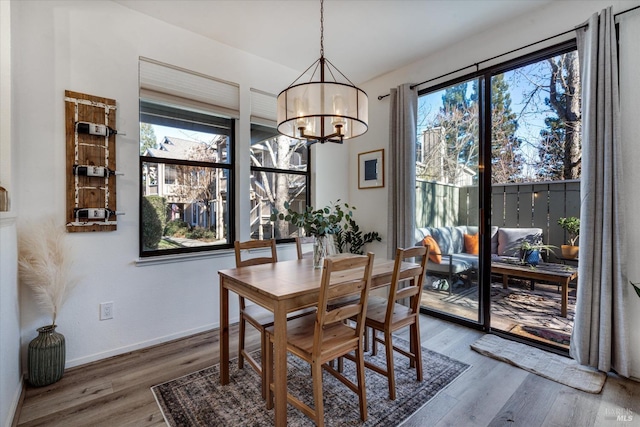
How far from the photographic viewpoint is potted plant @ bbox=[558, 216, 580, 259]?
9.92ft

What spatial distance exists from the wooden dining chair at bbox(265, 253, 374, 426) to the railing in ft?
5.86

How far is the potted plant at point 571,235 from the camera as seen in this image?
302 cm

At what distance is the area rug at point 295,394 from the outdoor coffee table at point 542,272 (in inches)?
56.2

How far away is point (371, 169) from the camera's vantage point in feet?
12.5

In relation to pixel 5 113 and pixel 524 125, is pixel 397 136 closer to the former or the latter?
pixel 524 125

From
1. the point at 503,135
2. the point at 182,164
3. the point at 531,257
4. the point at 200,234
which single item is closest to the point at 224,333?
the point at 200,234

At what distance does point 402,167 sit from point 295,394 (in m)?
2.41

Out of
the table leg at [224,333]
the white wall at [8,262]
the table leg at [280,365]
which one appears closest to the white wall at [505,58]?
the table leg at [224,333]

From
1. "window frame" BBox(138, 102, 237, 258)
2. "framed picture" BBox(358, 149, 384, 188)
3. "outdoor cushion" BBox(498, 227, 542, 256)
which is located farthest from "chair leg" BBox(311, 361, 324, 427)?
"outdoor cushion" BBox(498, 227, 542, 256)

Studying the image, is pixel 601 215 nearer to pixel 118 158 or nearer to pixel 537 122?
pixel 537 122

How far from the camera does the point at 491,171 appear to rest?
9.23 feet

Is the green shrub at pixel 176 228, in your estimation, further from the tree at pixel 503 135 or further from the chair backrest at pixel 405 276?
the tree at pixel 503 135

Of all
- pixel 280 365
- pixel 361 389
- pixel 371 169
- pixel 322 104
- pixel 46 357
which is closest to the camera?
pixel 280 365

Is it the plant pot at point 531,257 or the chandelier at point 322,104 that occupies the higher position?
the chandelier at point 322,104
